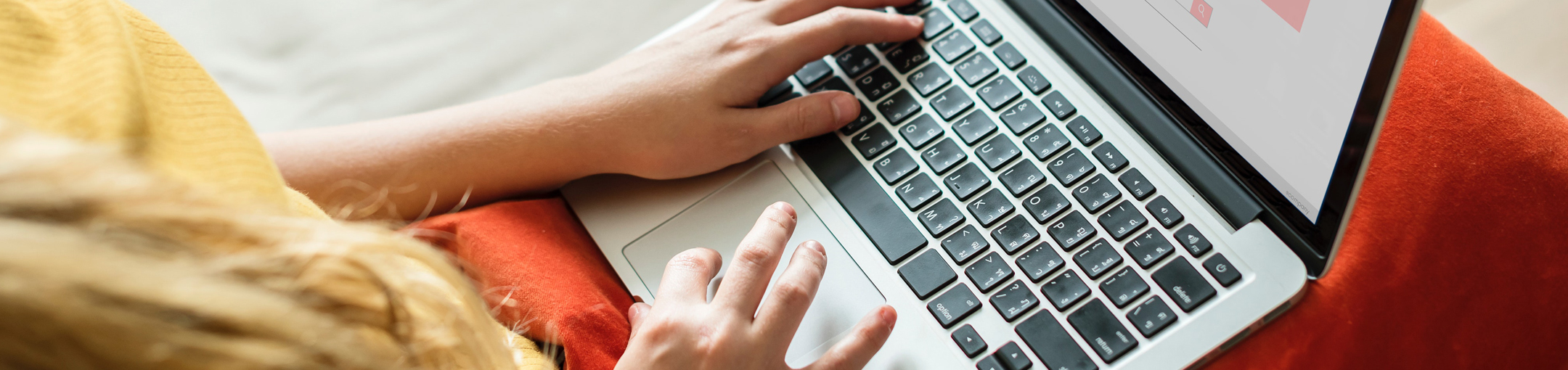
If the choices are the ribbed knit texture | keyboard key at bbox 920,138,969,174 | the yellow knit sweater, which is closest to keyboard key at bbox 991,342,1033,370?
keyboard key at bbox 920,138,969,174

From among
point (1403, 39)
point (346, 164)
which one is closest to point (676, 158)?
point (346, 164)

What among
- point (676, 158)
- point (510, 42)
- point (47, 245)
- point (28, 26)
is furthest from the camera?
point (510, 42)

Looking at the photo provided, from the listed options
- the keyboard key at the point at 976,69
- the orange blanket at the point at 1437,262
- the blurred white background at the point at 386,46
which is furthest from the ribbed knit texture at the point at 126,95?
the keyboard key at the point at 976,69

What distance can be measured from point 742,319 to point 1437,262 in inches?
12.6

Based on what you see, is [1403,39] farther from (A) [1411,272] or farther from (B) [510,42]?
(B) [510,42]

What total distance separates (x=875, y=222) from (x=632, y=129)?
146 millimetres

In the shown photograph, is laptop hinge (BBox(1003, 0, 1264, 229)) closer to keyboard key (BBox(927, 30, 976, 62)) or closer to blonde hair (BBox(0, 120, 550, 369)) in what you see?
keyboard key (BBox(927, 30, 976, 62))

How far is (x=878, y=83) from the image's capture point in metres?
0.51

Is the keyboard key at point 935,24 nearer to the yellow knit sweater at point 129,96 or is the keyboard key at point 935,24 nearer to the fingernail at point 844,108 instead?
the fingernail at point 844,108

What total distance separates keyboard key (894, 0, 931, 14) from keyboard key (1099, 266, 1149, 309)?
0.20 metres

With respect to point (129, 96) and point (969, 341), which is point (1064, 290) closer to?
point (969, 341)

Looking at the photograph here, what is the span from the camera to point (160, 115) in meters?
0.38

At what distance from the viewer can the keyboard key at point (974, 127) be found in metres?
0.47

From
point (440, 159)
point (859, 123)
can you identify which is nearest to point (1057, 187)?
point (859, 123)
